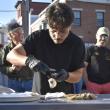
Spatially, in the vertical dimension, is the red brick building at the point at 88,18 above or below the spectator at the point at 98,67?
above

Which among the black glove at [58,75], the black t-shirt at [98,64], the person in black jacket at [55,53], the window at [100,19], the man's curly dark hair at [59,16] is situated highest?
the window at [100,19]

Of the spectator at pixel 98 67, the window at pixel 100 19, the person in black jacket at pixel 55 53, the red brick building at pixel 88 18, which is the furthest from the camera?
the window at pixel 100 19

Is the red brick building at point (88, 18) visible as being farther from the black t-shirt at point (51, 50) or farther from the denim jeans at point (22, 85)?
the black t-shirt at point (51, 50)

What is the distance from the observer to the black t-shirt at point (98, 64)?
6.17m

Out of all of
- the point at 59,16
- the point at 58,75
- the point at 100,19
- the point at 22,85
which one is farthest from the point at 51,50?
the point at 100,19

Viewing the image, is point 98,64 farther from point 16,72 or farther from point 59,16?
point 59,16

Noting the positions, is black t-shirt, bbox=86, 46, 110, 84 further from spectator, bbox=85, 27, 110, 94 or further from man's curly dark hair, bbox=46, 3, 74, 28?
man's curly dark hair, bbox=46, 3, 74, 28

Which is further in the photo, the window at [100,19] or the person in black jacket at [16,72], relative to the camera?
the window at [100,19]

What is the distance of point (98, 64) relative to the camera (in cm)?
623

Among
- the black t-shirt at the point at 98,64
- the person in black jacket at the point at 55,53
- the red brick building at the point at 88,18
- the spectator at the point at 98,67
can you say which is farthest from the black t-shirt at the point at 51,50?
the red brick building at the point at 88,18

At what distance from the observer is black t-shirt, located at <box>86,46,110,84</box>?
243 inches

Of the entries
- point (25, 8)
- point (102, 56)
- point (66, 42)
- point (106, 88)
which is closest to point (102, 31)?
point (102, 56)

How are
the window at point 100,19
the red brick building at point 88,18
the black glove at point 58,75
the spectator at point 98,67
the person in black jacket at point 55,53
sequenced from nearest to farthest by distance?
the black glove at point 58,75
the person in black jacket at point 55,53
the spectator at point 98,67
the red brick building at point 88,18
the window at point 100,19

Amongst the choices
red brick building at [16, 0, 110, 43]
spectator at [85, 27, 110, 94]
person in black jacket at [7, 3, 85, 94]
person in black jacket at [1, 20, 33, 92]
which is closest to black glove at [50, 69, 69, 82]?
person in black jacket at [7, 3, 85, 94]
